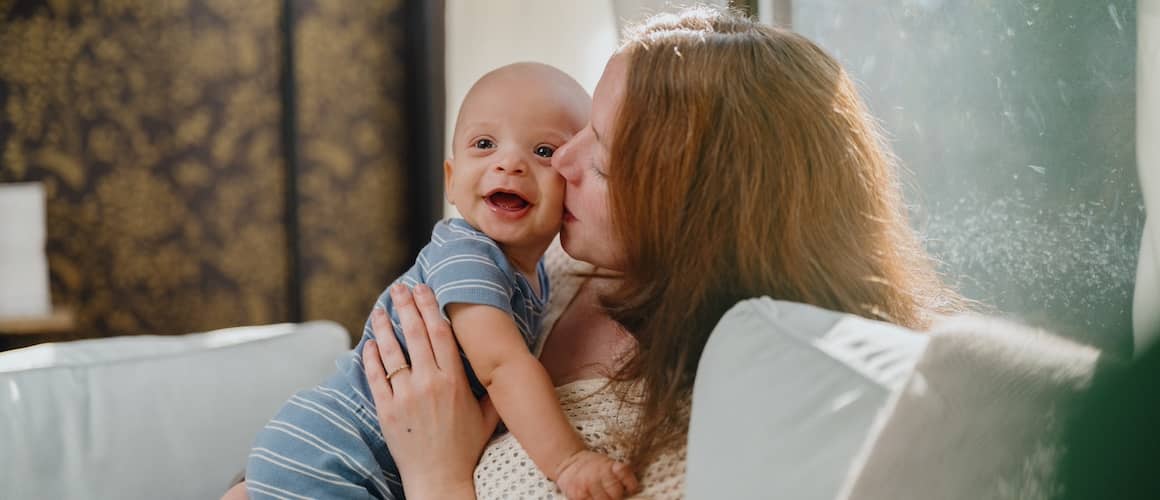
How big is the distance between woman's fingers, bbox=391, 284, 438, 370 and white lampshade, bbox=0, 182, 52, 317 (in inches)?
118

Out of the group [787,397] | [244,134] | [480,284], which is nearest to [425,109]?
[244,134]

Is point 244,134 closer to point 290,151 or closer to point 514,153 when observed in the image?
point 290,151

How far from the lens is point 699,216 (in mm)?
1048

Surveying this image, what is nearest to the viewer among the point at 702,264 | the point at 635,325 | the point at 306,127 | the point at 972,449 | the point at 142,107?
the point at 972,449

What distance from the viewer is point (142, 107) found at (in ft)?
13.8

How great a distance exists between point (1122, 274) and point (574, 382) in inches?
23.7

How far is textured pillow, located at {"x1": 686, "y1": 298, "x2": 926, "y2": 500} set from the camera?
693mm

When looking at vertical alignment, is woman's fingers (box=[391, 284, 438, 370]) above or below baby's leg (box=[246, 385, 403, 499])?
above

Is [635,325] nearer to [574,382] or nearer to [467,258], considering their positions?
[574,382]

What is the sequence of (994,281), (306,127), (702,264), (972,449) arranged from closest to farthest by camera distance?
1. (972,449)
2. (702,264)
3. (994,281)
4. (306,127)

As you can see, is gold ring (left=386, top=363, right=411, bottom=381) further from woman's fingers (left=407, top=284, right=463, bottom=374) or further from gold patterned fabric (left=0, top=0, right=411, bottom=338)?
gold patterned fabric (left=0, top=0, right=411, bottom=338)

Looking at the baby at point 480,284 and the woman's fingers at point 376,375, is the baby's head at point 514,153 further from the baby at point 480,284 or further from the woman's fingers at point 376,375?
the woman's fingers at point 376,375

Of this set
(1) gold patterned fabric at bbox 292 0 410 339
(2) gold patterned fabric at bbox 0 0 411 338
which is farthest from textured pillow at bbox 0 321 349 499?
(1) gold patterned fabric at bbox 292 0 410 339

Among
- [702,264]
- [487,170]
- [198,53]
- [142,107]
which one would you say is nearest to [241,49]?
[198,53]
